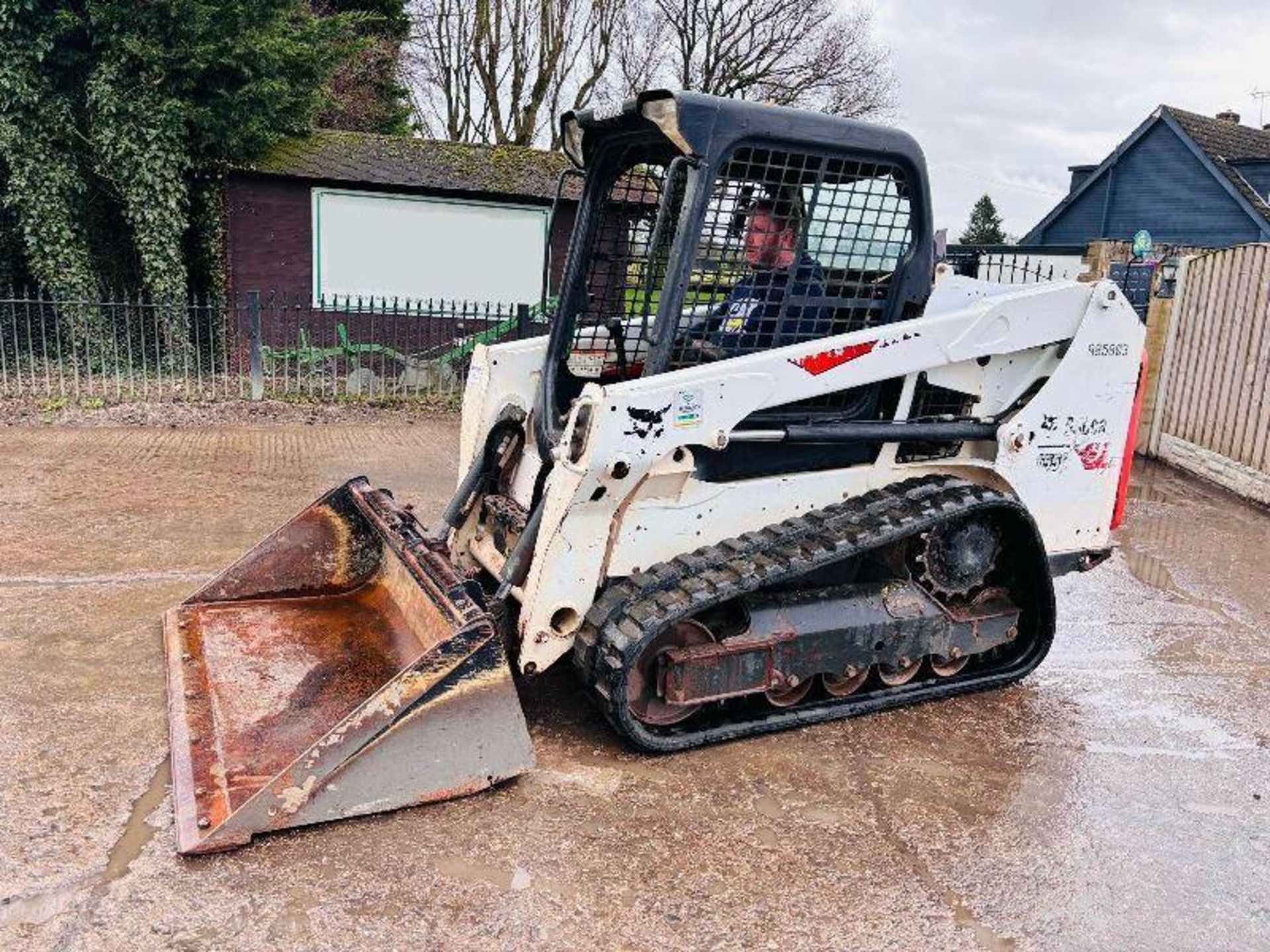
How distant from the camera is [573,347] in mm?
4570

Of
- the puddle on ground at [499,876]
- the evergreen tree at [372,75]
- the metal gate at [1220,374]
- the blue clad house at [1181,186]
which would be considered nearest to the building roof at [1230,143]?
Answer: the blue clad house at [1181,186]

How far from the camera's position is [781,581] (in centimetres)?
385

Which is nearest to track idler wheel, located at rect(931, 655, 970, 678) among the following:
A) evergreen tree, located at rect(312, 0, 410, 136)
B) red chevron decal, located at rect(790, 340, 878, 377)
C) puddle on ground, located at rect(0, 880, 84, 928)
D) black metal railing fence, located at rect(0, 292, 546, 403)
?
red chevron decal, located at rect(790, 340, 878, 377)

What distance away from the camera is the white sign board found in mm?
14070

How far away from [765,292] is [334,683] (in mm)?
2142

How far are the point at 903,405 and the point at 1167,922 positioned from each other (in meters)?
2.00

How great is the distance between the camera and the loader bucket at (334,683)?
10.4 ft

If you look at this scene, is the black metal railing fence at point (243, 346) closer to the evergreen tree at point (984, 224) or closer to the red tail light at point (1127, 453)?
the red tail light at point (1127, 453)

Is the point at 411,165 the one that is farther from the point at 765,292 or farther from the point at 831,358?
the point at 831,358

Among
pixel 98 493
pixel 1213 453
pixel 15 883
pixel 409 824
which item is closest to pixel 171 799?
pixel 15 883

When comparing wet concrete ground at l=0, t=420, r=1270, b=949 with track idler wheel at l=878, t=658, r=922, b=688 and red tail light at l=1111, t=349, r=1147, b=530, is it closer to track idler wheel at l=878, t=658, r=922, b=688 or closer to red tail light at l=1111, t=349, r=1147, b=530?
track idler wheel at l=878, t=658, r=922, b=688

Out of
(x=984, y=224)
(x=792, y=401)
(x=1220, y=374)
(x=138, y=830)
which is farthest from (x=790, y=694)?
(x=984, y=224)

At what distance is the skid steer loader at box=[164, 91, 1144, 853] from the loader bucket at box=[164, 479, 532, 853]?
11mm

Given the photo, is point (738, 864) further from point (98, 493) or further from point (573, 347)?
point (98, 493)
